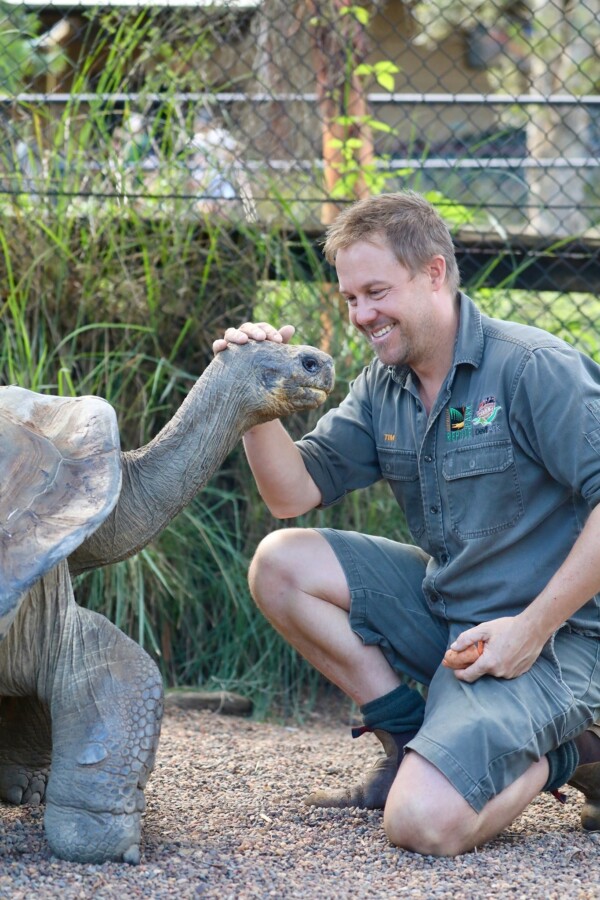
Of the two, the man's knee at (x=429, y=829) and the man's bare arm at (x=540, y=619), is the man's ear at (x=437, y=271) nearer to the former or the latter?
the man's bare arm at (x=540, y=619)

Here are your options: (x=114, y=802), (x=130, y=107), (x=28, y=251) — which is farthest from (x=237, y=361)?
(x=130, y=107)

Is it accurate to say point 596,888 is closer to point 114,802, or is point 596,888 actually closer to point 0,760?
point 114,802

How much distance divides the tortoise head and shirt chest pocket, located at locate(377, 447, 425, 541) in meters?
0.34

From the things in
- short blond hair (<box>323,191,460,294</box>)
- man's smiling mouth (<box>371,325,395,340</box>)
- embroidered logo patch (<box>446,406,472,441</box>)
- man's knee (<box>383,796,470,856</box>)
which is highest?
short blond hair (<box>323,191,460,294</box>)

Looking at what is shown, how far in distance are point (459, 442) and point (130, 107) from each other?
2939mm

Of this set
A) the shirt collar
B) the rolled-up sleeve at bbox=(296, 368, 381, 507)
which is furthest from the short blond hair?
the rolled-up sleeve at bbox=(296, 368, 381, 507)

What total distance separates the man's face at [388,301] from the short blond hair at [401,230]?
0.02m

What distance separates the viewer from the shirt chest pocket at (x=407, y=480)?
2.97 metres

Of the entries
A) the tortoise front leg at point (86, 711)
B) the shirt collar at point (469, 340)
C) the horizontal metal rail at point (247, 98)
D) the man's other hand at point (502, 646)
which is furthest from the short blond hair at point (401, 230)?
the horizontal metal rail at point (247, 98)

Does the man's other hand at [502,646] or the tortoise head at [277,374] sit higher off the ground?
the tortoise head at [277,374]

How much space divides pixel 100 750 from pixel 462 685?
33.9 inches

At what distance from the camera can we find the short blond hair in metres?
2.79

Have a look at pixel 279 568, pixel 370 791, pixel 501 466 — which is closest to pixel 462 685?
pixel 370 791

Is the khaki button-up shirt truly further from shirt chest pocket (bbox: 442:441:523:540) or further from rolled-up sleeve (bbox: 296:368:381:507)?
rolled-up sleeve (bbox: 296:368:381:507)
